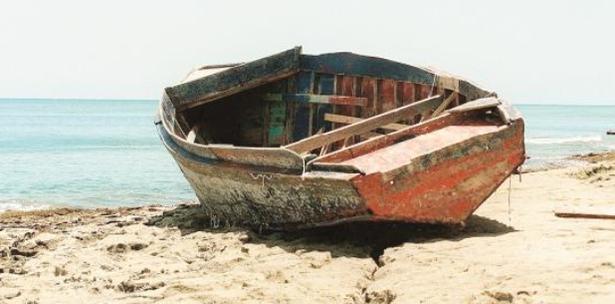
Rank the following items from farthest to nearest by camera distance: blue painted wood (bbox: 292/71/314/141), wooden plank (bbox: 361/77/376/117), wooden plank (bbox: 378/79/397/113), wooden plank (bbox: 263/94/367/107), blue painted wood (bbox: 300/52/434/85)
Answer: blue painted wood (bbox: 292/71/314/141) → wooden plank (bbox: 263/94/367/107) → wooden plank (bbox: 361/77/376/117) → wooden plank (bbox: 378/79/397/113) → blue painted wood (bbox: 300/52/434/85)

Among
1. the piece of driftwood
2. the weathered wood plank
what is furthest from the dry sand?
the weathered wood plank

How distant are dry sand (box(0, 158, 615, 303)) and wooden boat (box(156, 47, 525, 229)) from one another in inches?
13.6

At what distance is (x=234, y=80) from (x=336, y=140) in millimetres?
2510

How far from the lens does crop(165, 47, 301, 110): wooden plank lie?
8.88m

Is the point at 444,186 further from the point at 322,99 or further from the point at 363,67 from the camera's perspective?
the point at 322,99

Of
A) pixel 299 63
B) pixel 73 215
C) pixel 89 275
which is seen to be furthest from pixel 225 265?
pixel 73 215

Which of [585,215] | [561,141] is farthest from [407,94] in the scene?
[561,141]

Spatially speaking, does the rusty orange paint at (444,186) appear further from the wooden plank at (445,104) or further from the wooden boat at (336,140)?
the wooden plank at (445,104)

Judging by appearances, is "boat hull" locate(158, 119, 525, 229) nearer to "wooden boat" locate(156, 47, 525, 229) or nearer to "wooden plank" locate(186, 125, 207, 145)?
"wooden boat" locate(156, 47, 525, 229)

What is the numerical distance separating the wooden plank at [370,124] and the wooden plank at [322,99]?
126 centimetres

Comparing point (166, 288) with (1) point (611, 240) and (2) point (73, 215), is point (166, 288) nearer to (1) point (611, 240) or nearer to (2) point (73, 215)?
(1) point (611, 240)

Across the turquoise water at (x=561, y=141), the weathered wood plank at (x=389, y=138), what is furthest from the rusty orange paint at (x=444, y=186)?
the turquoise water at (x=561, y=141)

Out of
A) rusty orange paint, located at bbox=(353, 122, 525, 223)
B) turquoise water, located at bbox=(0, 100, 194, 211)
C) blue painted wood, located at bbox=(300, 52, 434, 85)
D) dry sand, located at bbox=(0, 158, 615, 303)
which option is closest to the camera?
dry sand, located at bbox=(0, 158, 615, 303)

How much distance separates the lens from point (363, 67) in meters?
8.52
